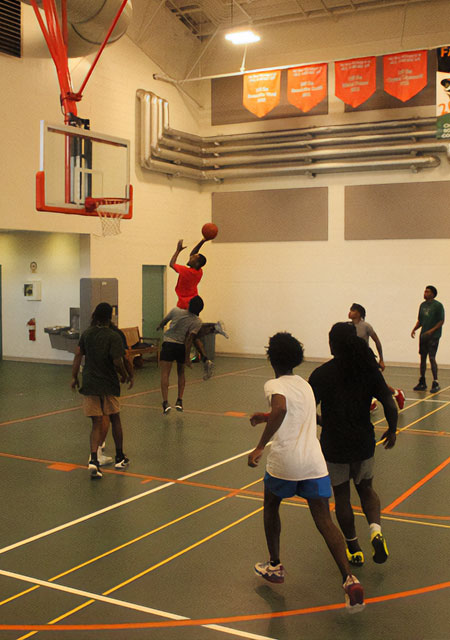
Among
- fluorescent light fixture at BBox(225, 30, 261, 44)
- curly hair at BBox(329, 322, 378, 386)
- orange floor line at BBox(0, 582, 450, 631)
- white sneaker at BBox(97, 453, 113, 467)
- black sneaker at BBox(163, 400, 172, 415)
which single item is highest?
fluorescent light fixture at BBox(225, 30, 261, 44)

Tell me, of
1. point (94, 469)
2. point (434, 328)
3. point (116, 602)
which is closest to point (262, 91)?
point (434, 328)

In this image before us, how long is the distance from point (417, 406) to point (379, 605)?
26.0 ft

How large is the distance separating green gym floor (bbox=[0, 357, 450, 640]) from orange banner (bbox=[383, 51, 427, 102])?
908 cm

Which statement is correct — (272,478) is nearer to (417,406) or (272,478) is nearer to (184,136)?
(417,406)

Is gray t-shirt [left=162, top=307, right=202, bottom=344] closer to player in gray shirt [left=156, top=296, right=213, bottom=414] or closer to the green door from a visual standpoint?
player in gray shirt [left=156, top=296, right=213, bottom=414]

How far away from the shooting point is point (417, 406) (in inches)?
480

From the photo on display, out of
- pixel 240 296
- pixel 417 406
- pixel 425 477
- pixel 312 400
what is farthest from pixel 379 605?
pixel 240 296

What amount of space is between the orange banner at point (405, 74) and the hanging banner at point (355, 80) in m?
0.33

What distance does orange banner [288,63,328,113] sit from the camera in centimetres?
1695

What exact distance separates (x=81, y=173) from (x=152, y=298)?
774 cm

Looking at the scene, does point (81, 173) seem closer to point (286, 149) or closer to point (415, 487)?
point (415, 487)

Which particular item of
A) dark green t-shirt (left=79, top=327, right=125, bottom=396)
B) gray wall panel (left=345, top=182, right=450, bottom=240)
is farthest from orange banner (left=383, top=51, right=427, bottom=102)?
dark green t-shirt (left=79, top=327, right=125, bottom=396)

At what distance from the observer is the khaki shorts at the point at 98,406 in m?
7.58

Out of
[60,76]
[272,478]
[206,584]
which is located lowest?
[206,584]
